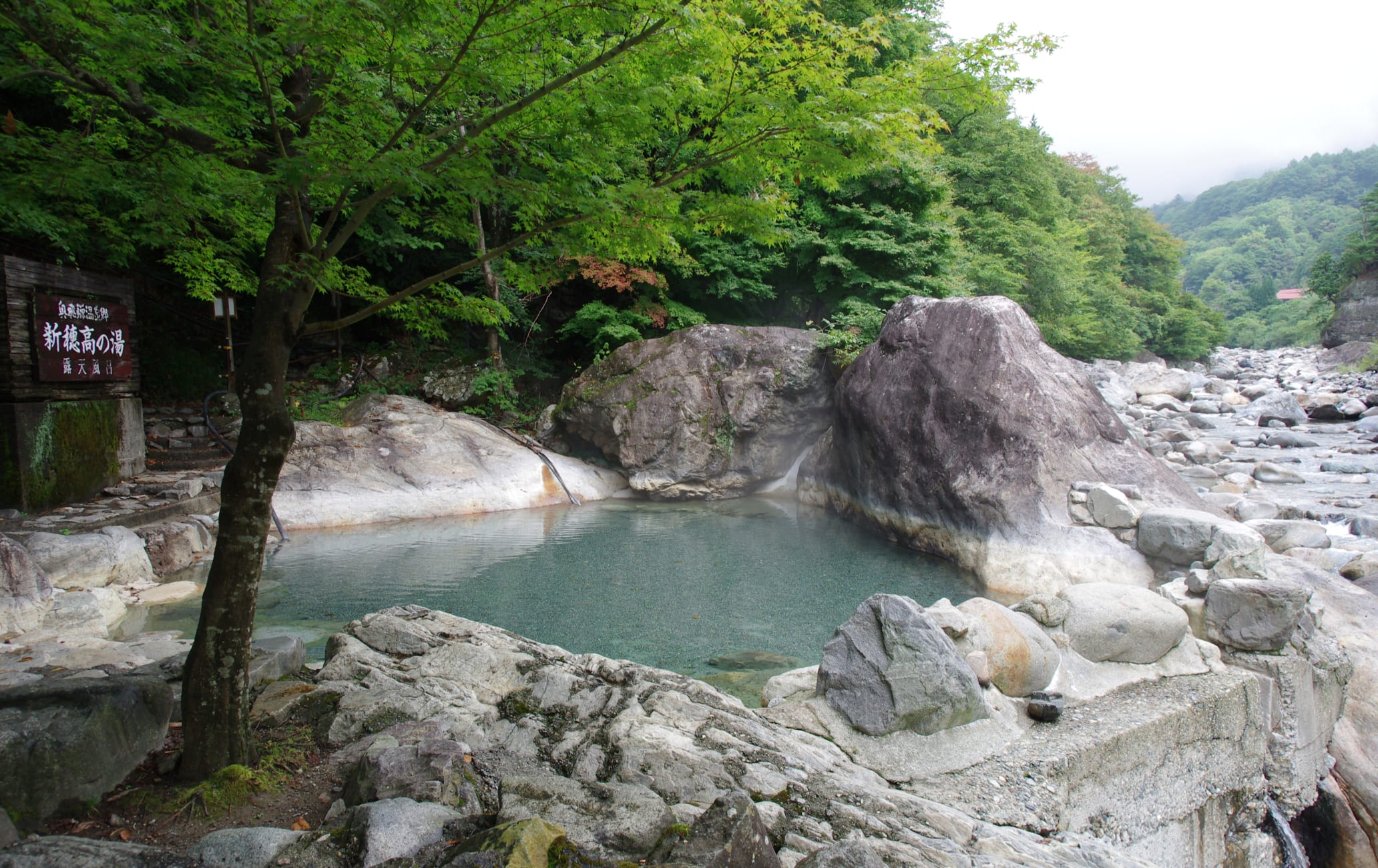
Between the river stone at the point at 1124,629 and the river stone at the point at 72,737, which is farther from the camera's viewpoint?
the river stone at the point at 1124,629

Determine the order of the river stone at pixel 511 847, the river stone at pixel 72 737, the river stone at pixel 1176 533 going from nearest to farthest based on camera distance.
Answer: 1. the river stone at pixel 511 847
2. the river stone at pixel 72 737
3. the river stone at pixel 1176 533

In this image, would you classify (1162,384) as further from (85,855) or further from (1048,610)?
(85,855)

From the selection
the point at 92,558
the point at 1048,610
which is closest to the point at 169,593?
the point at 92,558

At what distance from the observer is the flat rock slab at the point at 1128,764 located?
380cm

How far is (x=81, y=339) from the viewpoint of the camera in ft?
29.4

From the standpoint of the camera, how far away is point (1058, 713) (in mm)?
4430

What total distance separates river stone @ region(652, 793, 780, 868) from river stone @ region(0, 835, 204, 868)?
5.38 ft

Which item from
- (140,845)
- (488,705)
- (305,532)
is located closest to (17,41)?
(140,845)

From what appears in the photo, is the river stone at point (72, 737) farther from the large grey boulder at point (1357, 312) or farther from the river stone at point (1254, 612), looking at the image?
the large grey boulder at point (1357, 312)

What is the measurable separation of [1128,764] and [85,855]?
5.13 metres

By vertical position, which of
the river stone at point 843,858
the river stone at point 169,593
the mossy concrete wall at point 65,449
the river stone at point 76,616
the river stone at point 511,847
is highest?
the mossy concrete wall at point 65,449

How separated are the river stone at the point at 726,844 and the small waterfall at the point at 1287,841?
490 centimetres

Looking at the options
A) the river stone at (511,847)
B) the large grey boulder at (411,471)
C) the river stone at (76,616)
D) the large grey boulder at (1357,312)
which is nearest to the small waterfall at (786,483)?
the large grey boulder at (411,471)

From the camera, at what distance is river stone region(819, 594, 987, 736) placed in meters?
4.20
